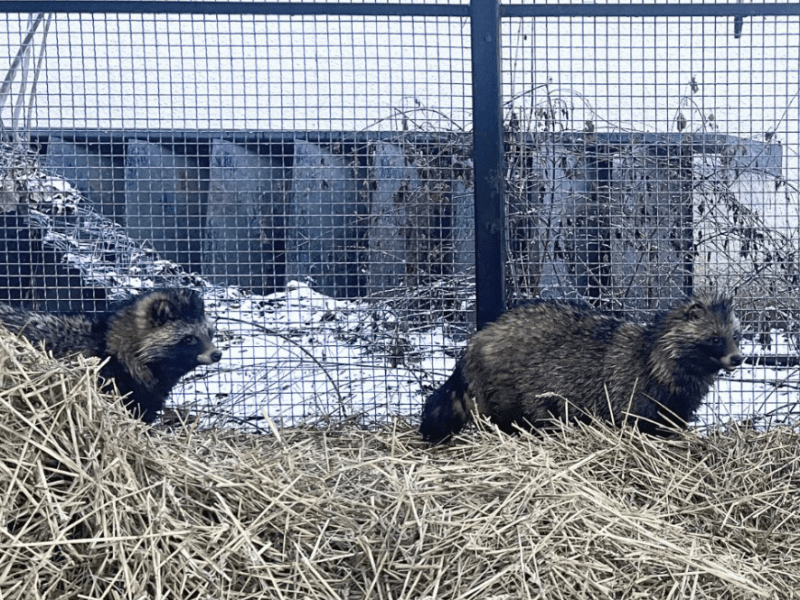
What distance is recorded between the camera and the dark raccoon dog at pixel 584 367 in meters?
5.27

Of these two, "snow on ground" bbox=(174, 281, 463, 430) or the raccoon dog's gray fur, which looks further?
"snow on ground" bbox=(174, 281, 463, 430)

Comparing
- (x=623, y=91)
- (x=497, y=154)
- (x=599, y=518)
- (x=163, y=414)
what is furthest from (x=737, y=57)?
(x=163, y=414)

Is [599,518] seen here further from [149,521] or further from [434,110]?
[434,110]

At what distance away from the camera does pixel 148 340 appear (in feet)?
18.9

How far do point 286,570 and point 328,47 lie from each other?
366 centimetres

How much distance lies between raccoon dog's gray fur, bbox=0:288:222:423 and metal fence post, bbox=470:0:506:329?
5.57 feet

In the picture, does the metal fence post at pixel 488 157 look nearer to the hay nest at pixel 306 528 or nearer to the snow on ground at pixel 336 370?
the snow on ground at pixel 336 370

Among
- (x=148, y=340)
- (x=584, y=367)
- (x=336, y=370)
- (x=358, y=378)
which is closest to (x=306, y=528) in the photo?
(x=584, y=367)

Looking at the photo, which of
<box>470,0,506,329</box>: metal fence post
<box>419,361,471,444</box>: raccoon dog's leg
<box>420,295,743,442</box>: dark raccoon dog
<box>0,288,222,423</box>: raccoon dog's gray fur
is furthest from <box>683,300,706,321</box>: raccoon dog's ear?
<box>0,288,222,423</box>: raccoon dog's gray fur

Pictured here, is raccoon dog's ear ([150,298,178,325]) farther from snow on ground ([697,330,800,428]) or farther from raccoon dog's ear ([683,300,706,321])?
snow on ground ([697,330,800,428])

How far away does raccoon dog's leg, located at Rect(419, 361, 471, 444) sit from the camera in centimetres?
524

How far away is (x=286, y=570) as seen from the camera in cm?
300

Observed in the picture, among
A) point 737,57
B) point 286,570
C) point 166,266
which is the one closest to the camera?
point 286,570

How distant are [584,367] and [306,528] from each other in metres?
2.56
